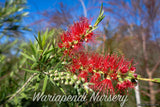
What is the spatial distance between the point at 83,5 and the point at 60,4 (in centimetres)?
32

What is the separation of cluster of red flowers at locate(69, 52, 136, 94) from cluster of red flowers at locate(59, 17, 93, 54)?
0.04 m

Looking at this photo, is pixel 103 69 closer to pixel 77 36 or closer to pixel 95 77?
pixel 95 77

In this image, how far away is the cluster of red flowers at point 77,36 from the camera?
39 centimetres

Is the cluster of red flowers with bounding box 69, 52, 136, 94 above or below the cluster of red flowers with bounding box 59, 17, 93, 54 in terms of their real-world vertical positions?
below

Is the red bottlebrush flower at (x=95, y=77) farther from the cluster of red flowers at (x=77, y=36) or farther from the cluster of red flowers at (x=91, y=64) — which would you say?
the cluster of red flowers at (x=77, y=36)

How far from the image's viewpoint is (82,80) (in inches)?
13.1

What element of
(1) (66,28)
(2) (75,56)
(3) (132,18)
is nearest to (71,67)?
(2) (75,56)

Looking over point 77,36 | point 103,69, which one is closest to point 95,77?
point 103,69

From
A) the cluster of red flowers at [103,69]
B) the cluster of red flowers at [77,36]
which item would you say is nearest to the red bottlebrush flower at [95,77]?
the cluster of red flowers at [103,69]

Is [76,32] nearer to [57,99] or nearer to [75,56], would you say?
[75,56]

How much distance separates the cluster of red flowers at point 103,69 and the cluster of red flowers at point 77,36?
40 mm

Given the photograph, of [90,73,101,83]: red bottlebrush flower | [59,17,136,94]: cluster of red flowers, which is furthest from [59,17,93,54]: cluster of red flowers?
[90,73,101,83]: red bottlebrush flower

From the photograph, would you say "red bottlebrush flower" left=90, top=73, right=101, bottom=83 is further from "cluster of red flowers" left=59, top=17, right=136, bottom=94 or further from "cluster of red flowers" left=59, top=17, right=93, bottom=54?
"cluster of red flowers" left=59, top=17, right=93, bottom=54

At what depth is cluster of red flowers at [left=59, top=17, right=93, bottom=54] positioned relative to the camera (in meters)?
0.39
